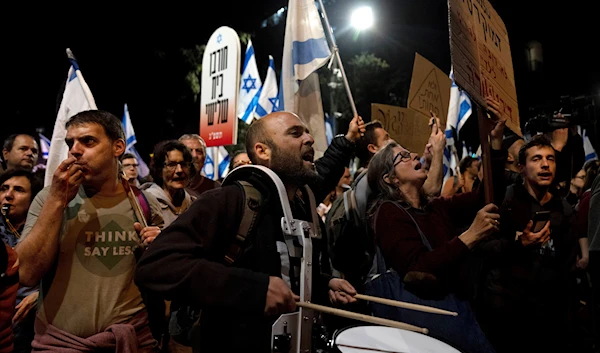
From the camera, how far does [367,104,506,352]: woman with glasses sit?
10.1 ft

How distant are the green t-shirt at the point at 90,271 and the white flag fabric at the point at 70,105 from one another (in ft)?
5.81

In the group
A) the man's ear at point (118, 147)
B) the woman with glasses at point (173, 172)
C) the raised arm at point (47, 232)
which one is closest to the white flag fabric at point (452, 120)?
the woman with glasses at point (173, 172)

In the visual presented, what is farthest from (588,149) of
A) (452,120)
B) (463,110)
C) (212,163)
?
(212,163)

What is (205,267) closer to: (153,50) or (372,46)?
(153,50)

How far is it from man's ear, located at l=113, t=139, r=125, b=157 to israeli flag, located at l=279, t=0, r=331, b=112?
2.36 m

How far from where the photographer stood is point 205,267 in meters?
2.12

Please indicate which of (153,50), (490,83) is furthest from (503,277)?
(153,50)

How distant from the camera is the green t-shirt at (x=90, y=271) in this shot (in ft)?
9.00

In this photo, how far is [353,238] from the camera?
399cm

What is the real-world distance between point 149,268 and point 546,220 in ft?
10.5

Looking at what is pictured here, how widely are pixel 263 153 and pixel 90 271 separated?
114cm

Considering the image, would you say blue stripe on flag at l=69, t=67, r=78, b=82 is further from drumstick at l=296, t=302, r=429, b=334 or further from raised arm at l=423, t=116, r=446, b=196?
drumstick at l=296, t=302, r=429, b=334

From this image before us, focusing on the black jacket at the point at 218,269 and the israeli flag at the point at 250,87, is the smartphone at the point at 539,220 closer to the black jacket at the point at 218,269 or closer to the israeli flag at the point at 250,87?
the black jacket at the point at 218,269

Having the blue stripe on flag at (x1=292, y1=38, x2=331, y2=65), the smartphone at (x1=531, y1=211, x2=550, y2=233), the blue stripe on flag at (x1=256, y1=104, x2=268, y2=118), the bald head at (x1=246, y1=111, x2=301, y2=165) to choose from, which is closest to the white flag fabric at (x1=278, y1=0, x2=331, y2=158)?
the blue stripe on flag at (x1=292, y1=38, x2=331, y2=65)
